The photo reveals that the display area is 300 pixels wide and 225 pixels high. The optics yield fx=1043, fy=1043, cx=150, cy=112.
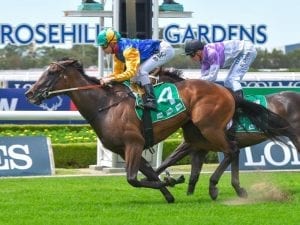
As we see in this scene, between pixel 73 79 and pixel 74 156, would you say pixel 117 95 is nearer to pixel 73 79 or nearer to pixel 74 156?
pixel 73 79

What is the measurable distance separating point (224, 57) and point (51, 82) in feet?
7.78

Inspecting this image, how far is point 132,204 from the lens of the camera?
37.1 ft

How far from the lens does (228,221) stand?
984 cm

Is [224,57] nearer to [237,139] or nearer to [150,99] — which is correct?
[237,139]

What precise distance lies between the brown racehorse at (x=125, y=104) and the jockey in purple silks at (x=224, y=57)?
0.75m

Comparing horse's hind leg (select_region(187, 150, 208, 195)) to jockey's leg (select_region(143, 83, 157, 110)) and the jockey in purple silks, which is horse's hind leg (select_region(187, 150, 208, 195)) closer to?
the jockey in purple silks

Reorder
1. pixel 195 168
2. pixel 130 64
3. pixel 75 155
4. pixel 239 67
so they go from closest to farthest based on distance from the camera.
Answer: pixel 130 64 → pixel 195 168 → pixel 239 67 → pixel 75 155

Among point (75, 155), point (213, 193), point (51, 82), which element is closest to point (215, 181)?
point (213, 193)

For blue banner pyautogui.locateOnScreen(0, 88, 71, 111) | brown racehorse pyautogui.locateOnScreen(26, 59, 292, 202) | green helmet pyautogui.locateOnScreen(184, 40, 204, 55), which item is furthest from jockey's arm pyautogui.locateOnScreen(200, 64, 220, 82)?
blue banner pyautogui.locateOnScreen(0, 88, 71, 111)

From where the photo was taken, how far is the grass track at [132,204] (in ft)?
32.8

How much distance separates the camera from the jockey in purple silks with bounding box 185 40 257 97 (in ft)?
41.1

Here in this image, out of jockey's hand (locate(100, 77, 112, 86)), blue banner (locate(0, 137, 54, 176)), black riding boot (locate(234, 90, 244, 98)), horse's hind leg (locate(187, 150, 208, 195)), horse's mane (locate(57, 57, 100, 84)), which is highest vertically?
horse's mane (locate(57, 57, 100, 84))

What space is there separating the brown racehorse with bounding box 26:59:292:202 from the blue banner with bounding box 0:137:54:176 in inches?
134

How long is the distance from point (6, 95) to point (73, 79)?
12.8 metres
